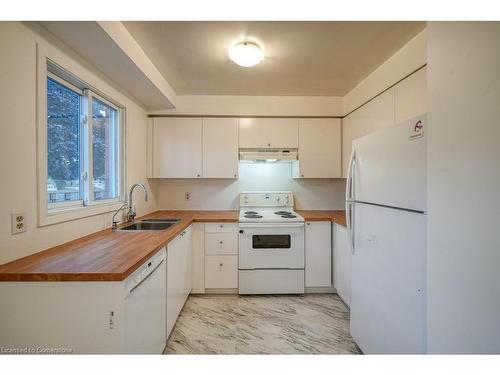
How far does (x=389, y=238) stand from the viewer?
1294 mm

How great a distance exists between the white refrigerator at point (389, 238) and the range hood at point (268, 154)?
1.28 m

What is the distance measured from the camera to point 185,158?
290 cm

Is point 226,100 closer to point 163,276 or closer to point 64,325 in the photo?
point 163,276

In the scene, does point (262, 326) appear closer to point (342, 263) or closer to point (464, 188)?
point (342, 263)

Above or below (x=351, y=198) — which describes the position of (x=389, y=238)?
below

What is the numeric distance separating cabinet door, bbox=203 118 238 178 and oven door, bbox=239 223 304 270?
2.58 ft

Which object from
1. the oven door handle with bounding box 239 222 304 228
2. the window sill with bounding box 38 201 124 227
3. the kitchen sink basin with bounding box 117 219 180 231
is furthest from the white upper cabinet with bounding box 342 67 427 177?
the window sill with bounding box 38 201 124 227

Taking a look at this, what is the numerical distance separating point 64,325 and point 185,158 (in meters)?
2.11

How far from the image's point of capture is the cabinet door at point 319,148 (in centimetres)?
294

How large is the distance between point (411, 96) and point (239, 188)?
83.2 inches

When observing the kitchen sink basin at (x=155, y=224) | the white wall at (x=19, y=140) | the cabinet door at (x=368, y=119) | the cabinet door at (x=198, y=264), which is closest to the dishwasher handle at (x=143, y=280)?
the white wall at (x=19, y=140)

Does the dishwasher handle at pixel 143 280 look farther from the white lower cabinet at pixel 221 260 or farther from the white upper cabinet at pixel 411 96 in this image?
the white upper cabinet at pixel 411 96

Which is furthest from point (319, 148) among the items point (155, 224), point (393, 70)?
point (155, 224)
